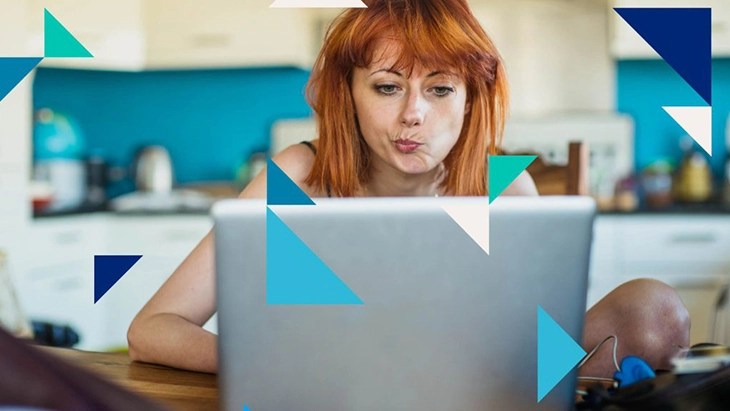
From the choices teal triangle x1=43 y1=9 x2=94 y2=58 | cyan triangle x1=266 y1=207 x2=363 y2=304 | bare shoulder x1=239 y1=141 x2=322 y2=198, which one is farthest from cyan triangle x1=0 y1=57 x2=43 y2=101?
cyan triangle x1=266 y1=207 x2=363 y2=304

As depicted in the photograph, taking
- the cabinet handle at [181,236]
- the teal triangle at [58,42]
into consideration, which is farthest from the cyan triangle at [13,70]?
the cabinet handle at [181,236]

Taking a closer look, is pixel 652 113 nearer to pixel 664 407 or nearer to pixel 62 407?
pixel 664 407

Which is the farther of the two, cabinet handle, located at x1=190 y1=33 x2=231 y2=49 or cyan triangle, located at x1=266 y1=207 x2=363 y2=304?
cabinet handle, located at x1=190 y1=33 x2=231 y2=49

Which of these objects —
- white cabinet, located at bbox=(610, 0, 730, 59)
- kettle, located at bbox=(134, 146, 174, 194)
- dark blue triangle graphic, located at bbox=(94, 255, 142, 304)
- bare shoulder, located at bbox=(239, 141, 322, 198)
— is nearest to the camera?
bare shoulder, located at bbox=(239, 141, 322, 198)

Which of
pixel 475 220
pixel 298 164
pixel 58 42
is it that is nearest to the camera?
pixel 475 220

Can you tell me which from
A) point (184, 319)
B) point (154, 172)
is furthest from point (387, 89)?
point (154, 172)

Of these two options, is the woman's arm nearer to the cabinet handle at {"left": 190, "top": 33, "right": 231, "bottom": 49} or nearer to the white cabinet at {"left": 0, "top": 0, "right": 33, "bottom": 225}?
the white cabinet at {"left": 0, "top": 0, "right": 33, "bottom": 225}

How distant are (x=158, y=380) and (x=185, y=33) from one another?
308 centimetres

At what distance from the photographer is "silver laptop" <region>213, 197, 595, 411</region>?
708 millimetres

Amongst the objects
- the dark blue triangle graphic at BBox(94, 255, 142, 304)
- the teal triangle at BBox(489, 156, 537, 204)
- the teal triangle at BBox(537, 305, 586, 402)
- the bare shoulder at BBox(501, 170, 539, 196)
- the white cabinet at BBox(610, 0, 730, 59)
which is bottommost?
the dark blue triangle graphic at BBox(94, 255, 142, 304)

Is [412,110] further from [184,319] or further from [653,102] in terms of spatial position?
[653,102]

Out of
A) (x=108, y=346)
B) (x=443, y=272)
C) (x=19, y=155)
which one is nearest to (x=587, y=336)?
(x=443, y=272)

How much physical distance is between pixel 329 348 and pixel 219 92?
3.63 metres

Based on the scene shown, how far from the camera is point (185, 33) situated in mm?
3957
